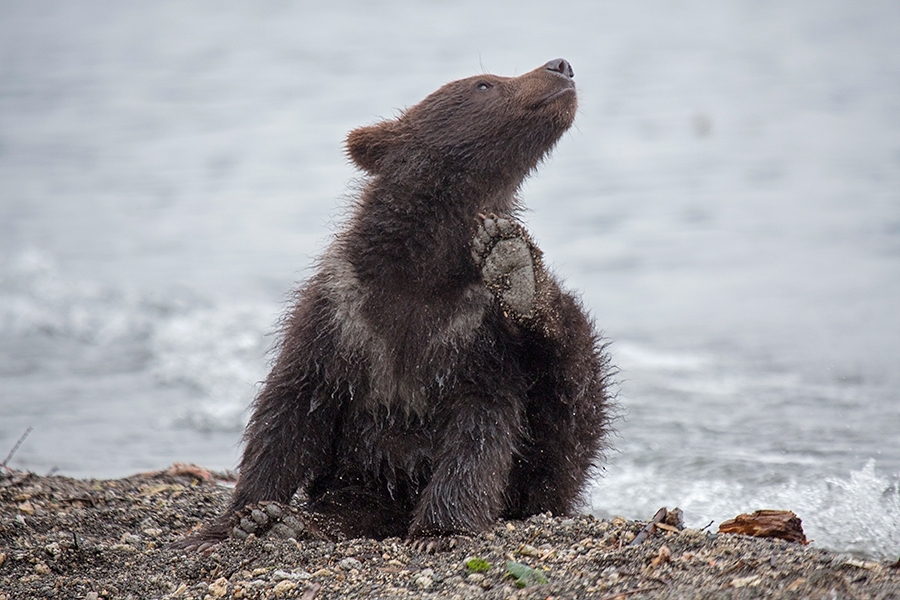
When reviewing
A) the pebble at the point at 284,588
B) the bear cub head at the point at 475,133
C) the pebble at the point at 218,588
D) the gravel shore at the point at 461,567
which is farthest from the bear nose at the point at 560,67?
the pebble at the point at 218,588

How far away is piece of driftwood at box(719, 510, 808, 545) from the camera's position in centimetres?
565

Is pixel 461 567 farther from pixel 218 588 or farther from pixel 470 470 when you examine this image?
pixel 218 588

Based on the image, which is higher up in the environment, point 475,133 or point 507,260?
point 475,133

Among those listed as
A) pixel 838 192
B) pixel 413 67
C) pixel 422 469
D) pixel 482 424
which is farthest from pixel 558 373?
pixel 413 67

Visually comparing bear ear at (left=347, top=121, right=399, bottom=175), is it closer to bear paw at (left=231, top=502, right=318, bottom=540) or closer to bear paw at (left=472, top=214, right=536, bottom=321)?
bear paw at (left=472, top=214, right=536, bottom=321)

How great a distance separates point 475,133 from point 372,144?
0.52 metres

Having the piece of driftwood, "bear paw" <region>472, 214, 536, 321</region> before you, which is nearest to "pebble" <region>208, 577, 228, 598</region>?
"bear paw" <region>472, 214, 536, 321</region>

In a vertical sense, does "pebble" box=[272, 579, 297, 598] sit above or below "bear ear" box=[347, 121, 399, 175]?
below

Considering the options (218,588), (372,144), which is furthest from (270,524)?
(372,144)

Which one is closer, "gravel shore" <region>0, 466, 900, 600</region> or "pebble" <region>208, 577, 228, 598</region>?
"gravel shore" <region>0, 466, 900, 600</region>

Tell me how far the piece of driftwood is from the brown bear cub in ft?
2.57

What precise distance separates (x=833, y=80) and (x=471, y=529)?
21545mm

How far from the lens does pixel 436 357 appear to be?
18.2ft

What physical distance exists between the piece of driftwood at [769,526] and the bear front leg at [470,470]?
111 cm
